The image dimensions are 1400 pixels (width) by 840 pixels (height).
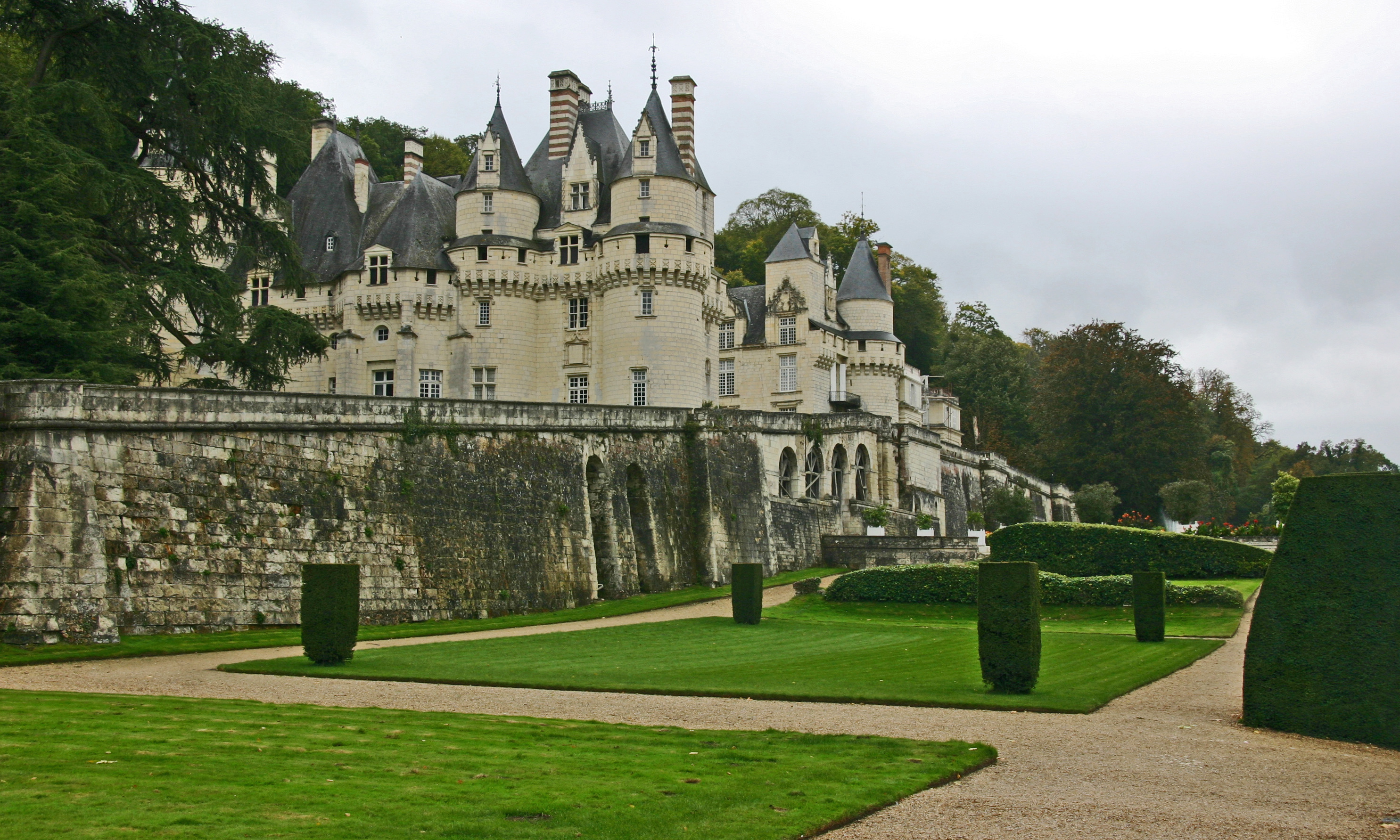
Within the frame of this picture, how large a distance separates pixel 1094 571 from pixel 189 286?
22.6 meters

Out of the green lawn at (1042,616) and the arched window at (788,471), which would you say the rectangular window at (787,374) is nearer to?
the arched window at (788,471)

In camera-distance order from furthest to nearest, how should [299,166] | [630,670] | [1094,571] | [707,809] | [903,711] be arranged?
[1094,571] < [299,166] < [630,670] < [903,711] < [707,809]

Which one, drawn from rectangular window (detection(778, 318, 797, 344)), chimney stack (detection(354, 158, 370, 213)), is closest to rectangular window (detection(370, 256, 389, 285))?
chimney stack (detection(354, 158, 370, 213))

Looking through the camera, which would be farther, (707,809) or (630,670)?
(630,670)

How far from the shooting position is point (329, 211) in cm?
4603

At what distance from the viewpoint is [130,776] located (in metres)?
8.91

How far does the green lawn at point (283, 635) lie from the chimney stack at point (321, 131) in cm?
2663

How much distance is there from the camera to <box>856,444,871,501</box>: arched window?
43.8 metres

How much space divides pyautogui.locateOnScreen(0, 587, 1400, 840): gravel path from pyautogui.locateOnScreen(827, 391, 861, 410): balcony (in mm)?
34939

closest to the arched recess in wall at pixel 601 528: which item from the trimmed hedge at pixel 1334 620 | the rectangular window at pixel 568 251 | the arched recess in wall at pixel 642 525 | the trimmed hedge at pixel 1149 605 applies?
the arched recess in wall at pixel 642 525

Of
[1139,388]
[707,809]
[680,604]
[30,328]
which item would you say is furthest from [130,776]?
[1139,388]

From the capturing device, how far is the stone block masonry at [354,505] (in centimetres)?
1850

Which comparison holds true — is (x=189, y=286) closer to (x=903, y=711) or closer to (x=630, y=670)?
(x=630, y=670)

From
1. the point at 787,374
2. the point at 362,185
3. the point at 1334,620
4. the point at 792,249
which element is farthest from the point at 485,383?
the point at 1334,620
